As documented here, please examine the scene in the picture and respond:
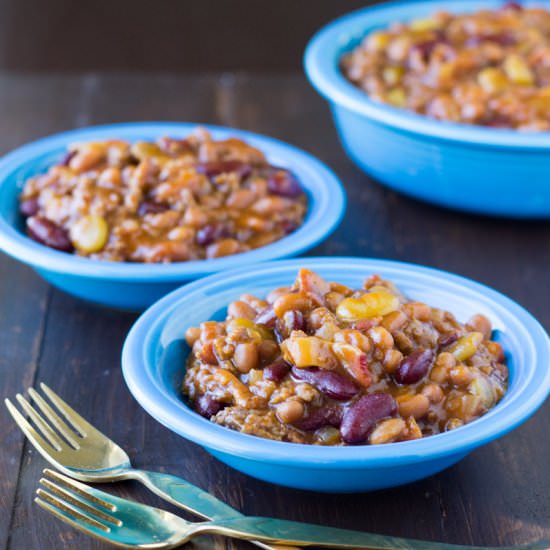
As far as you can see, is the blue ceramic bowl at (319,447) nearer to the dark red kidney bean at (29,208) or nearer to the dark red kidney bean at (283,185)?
the dark red kidney bean at (283,185)

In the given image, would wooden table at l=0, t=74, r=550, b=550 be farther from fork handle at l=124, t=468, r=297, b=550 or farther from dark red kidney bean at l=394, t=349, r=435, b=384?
dark red kidney bean at l=394, t=349, r=435, b=384

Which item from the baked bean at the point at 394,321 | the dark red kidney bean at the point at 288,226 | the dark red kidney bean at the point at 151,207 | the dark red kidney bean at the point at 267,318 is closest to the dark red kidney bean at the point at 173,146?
the dark red kidney bean at the point at 151,207

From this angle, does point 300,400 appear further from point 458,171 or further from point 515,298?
point 458,171

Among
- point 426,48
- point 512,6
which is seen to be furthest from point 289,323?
point 512,6

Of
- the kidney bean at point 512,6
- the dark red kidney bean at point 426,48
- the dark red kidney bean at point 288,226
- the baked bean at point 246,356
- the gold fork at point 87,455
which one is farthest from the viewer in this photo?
the kidney bean at point 512,6

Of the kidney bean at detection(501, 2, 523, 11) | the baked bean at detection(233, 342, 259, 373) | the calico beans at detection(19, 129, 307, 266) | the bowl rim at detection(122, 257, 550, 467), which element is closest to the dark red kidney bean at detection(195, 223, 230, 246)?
the calico beans at detection(19, 129, 307, 266)

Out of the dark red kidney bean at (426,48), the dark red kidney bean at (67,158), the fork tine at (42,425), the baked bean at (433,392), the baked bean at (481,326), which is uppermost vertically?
the baked bean at (433,392)
